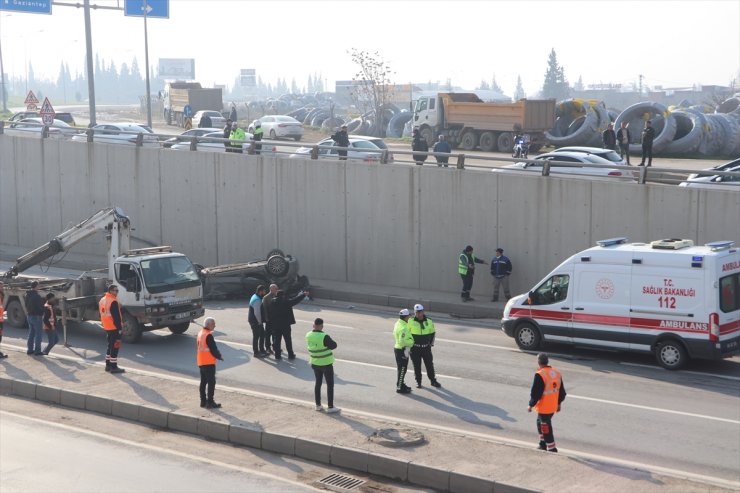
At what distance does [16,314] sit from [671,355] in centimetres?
1406

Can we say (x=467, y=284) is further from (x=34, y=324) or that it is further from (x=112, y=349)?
(x=34, y=324)

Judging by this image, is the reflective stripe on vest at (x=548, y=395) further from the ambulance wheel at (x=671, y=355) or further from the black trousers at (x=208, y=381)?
the ambulance wheel at (x=671, y=355)

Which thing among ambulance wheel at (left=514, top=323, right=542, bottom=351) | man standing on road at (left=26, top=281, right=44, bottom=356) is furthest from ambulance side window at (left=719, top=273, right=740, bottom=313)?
man standing on road at (left=26, top=281, right=44, bottom=356)

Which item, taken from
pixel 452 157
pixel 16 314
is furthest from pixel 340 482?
pixel 452 157

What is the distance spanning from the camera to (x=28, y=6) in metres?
38.3

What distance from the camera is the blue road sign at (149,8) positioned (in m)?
40.3

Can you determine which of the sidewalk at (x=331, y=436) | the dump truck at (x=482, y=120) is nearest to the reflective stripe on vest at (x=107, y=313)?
the sidewalk at (x=331, y=436)

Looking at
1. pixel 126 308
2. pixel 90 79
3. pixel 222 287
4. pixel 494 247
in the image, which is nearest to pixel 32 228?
pixel 90 79

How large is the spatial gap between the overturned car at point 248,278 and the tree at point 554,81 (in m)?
157

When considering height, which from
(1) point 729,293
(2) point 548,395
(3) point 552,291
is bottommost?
(2) point 548,395

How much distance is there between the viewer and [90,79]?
37.5 metres

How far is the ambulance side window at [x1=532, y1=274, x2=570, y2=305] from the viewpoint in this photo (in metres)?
18.5

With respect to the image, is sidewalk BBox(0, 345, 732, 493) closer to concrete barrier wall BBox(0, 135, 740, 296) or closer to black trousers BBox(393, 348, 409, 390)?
black trousers BBox(393, 348, 409, 390)

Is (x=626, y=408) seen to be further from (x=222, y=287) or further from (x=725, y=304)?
(x=222, y=287)
